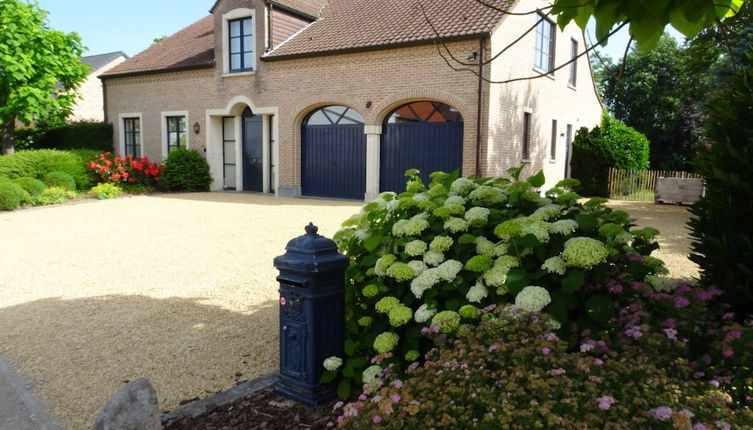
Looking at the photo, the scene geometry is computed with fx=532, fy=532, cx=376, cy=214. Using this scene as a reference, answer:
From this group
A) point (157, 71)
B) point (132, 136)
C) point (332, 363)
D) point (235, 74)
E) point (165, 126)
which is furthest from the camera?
point (132, 136)

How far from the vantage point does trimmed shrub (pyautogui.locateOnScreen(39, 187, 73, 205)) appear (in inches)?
583

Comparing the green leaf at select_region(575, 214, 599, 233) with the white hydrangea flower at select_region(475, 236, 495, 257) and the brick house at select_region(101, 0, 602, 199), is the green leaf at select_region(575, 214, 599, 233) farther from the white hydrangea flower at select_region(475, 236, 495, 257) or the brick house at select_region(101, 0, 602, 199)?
the brick house at select_region(101, 0, 602, 199)

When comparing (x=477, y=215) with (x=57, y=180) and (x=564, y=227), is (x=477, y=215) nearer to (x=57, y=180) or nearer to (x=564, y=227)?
(x=564, y=227)

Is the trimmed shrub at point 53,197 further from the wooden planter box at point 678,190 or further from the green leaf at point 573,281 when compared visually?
the wooden planter box at point 678,190

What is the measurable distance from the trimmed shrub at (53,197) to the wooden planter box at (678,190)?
59.7ft

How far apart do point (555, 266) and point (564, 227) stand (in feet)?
0.99

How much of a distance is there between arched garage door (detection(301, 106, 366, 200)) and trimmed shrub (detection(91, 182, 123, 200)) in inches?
232

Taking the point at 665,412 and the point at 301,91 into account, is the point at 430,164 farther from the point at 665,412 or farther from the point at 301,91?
the point at 665,412

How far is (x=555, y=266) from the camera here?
2.88m

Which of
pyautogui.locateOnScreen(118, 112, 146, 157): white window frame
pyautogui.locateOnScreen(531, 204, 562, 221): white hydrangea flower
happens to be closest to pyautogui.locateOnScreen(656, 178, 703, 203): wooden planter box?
pyautogui.locateOnScreen(531, 204, 562, 221): white hydrangea flower

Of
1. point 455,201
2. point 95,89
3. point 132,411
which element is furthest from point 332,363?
point 95,89

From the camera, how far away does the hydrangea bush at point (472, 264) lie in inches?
114

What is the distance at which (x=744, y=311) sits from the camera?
11.9 ft

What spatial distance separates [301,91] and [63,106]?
11756mm
